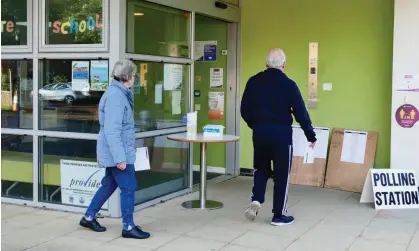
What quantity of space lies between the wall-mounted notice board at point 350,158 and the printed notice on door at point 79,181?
3.09 metres

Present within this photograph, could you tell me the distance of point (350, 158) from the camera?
6648 millimetres

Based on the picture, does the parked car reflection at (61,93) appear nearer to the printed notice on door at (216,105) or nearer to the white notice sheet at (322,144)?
the printed notice on door at (216,105)

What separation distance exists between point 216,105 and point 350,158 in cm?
212

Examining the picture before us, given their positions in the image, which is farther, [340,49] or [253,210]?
[340,49]

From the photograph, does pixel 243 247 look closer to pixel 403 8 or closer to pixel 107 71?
pixel 107 71

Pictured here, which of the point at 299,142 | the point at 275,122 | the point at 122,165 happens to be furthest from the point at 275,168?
the point at 299,142

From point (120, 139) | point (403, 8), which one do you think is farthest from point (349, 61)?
point (120, 139)

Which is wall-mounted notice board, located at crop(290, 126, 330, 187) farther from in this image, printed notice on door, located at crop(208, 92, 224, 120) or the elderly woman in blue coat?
the elderly woman in blue coat

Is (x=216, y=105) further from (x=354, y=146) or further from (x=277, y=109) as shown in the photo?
(x=277, y=109)

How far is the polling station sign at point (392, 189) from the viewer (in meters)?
5.54

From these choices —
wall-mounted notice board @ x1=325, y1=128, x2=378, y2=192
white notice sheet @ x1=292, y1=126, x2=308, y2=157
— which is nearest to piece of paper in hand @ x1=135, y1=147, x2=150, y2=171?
white notice sheet @ x1=292, y1=126, x2=308, y2=157

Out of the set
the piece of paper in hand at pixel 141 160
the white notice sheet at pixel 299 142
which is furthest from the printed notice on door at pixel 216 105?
the piece of paper in hand at pixel 141 160

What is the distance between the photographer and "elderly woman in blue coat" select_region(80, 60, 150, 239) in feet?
13.4

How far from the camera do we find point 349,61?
6730 millimetres
